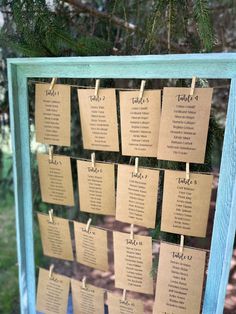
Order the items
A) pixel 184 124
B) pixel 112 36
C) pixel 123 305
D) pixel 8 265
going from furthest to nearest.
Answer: pixel 8 265, pixel 112 36, pixel 123 305, pixel 184 124

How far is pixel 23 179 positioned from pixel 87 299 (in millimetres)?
542

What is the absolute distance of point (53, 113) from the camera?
120 cm

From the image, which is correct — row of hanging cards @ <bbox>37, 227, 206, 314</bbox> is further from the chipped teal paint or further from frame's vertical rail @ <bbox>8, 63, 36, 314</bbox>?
frame's vertical rail @ <bbox>8, 63, 36, 314</bbox>

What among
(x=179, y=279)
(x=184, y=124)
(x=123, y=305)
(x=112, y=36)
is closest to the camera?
(x=184, y=124)

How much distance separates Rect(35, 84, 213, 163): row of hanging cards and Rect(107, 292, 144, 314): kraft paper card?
1.86ft

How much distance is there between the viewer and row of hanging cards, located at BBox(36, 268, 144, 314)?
1.26 meters

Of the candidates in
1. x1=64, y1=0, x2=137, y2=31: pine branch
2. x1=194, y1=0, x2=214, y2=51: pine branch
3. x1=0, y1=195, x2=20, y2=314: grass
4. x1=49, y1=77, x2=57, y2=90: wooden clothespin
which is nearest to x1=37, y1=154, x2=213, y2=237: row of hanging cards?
x1=49, y1=77, x2=57, y2=90: wooden clothespin

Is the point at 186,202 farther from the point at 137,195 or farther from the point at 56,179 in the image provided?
the point at 56,179

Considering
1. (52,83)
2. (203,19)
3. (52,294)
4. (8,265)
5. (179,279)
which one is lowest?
(8,265)

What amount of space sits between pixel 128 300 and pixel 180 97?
0.77 metres

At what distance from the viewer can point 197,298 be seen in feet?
3.59

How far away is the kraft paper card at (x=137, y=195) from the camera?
1.09 m

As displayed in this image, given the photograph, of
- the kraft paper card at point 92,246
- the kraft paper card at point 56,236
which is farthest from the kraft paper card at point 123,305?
the kraft paper card at point 56,236

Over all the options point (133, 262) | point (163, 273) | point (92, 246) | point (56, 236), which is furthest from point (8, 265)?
point (163, 273)
